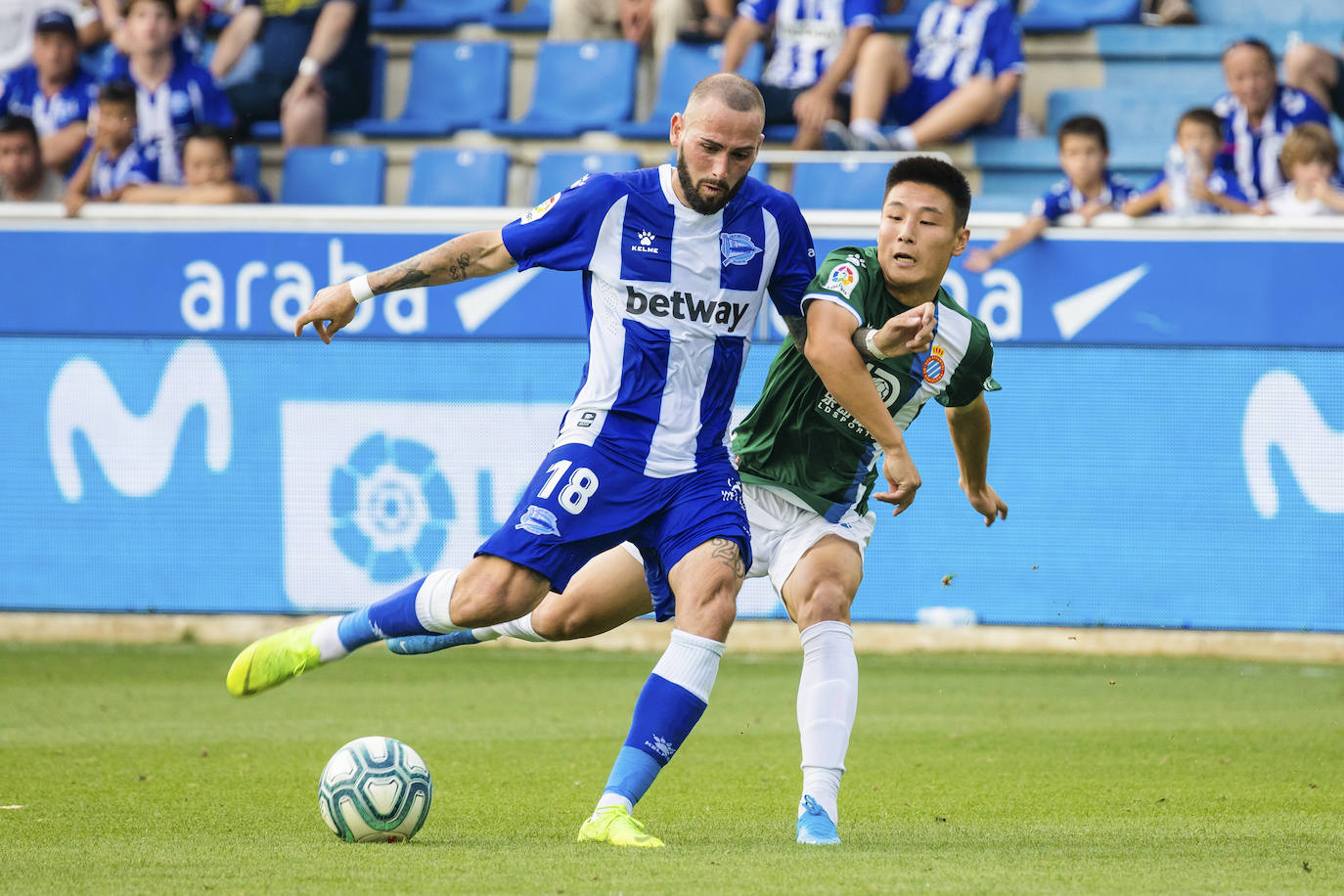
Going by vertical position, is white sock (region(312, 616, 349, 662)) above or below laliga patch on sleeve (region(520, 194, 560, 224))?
below

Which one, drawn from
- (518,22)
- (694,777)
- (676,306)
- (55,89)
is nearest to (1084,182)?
(518,22)

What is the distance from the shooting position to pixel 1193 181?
1046 cm

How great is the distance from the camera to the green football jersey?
5.06m

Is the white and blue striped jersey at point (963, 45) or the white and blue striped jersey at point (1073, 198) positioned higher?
the white and blue striped jersey at point (963, 45)

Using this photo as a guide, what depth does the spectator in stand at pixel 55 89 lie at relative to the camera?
40.2ft

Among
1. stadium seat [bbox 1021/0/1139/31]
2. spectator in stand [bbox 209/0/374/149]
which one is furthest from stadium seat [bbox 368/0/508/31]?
stadium seat [bbox 1021/0/1139/31]

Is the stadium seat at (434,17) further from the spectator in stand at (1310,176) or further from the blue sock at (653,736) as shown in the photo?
the blue sock at (653,736)

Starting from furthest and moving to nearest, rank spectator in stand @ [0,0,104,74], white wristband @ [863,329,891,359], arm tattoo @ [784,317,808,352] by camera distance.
Result: spectator in stand @ [0,0,104,74] → arm tattoo @ [784,317,808,352] → white wristband @ [863,329,891,359]

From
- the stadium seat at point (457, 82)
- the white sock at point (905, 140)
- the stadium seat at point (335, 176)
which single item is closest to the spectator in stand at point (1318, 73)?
the white sock at point (905, 140)

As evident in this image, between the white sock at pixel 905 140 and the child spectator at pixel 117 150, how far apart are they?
512 centimetres

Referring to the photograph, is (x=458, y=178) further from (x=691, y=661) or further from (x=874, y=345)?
(x=691, y=661)

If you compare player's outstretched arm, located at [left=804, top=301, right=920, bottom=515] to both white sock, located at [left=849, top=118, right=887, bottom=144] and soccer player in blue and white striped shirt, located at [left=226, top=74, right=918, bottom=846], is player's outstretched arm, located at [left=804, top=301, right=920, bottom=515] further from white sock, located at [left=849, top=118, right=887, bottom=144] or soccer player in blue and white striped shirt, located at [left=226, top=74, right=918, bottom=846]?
white sock, located at [left=849, top=118, right=887, bottom=144]

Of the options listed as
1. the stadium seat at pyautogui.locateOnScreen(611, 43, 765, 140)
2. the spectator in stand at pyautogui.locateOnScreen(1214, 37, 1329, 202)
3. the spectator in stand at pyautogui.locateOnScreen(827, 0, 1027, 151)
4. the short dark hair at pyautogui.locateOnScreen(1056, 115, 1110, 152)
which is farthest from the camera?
the stadium seat at pyautogui.locateOnScreen(611, 43, 765, 140)

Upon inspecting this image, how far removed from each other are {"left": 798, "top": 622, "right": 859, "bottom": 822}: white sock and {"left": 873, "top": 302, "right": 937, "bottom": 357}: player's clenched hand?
33.2 inches
